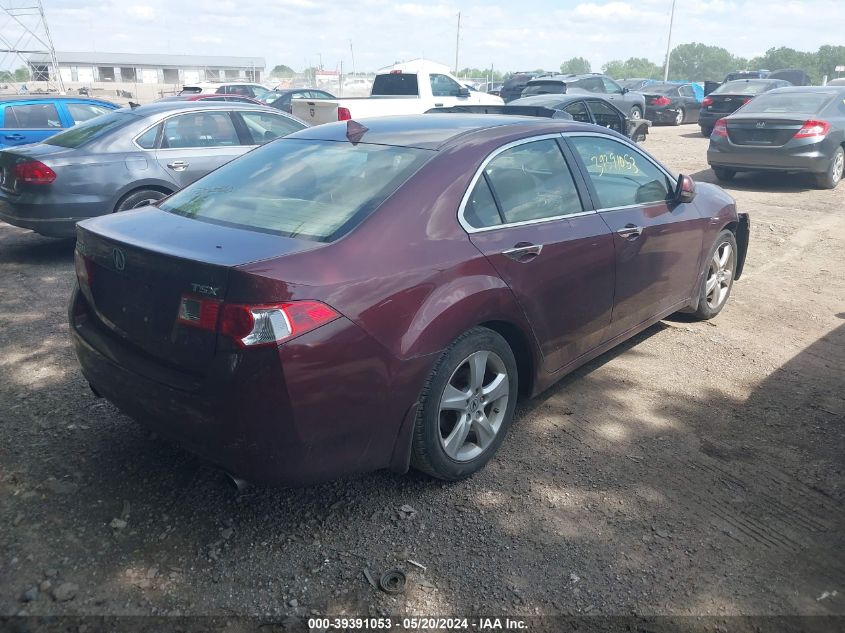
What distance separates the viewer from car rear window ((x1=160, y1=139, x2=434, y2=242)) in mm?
3043

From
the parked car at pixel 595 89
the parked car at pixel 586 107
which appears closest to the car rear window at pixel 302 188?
the parked car at pixel 586 107

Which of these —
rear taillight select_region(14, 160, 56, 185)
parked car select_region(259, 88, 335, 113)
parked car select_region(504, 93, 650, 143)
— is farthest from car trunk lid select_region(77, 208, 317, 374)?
parked car select_region(259, 88, 335, 113)

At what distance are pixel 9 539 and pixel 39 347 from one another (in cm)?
231

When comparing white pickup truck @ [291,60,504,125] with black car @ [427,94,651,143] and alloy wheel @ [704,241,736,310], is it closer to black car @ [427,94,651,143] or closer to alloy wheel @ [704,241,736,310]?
black car @ [427,94,651,143]

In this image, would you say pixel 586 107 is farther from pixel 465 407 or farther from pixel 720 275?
pixel 465 407

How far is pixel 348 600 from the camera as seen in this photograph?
2.62 metres

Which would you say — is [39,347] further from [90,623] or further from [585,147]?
[585,147]

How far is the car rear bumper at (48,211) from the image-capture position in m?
6.81

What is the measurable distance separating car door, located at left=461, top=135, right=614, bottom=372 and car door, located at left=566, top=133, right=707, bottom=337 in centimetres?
17

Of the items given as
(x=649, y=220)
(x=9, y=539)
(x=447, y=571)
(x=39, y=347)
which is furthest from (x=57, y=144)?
(x=447, y=571)

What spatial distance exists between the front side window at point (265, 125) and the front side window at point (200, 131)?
24 centimetres

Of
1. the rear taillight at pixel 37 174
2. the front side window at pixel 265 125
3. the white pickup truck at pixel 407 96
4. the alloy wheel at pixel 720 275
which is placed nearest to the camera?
the alloy wheel at pixel 720 275

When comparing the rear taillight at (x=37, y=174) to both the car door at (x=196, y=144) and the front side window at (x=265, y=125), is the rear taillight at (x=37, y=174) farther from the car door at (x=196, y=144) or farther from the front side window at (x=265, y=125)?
the front side window at (x=265, y=125)

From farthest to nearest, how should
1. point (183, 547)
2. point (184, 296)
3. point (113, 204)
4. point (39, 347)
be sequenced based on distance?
point (113, 204), point (39, 347), point (183, 547), point (184, 296)
